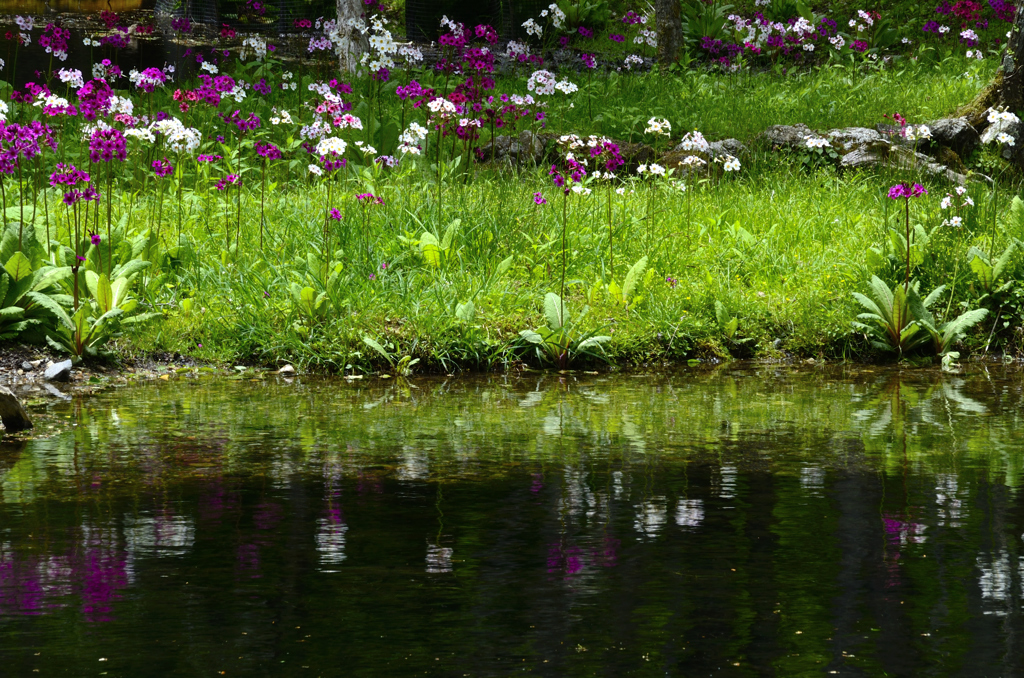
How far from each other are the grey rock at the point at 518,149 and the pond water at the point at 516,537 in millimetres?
5862

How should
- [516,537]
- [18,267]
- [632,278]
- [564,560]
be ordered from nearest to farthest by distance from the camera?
[564,560], [516,537], [18,267], [632,278]

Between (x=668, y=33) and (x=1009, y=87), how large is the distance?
249 inches

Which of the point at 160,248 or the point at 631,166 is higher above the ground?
the point at 631,166

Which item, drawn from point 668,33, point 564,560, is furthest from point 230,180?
point 668,33

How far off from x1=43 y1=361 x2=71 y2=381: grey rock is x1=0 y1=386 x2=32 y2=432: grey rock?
1.08 m

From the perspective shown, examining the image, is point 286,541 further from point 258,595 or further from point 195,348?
point 195,348

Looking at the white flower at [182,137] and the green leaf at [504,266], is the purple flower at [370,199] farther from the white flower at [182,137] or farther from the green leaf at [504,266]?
the white flower at [182,137]

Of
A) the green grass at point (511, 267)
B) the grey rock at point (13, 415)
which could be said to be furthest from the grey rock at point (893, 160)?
the grey rock at point (13, 415)

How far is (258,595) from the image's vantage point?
10.6 ft

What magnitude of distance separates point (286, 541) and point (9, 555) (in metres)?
0.84

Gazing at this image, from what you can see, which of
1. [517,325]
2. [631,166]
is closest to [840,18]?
[631,166]

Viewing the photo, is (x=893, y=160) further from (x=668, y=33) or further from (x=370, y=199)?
(x=668, y=33)

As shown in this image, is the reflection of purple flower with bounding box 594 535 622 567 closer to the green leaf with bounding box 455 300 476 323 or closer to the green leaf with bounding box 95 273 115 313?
the green leaf with bounding box 455 300 476 323

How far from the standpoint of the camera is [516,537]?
12.3 feet
